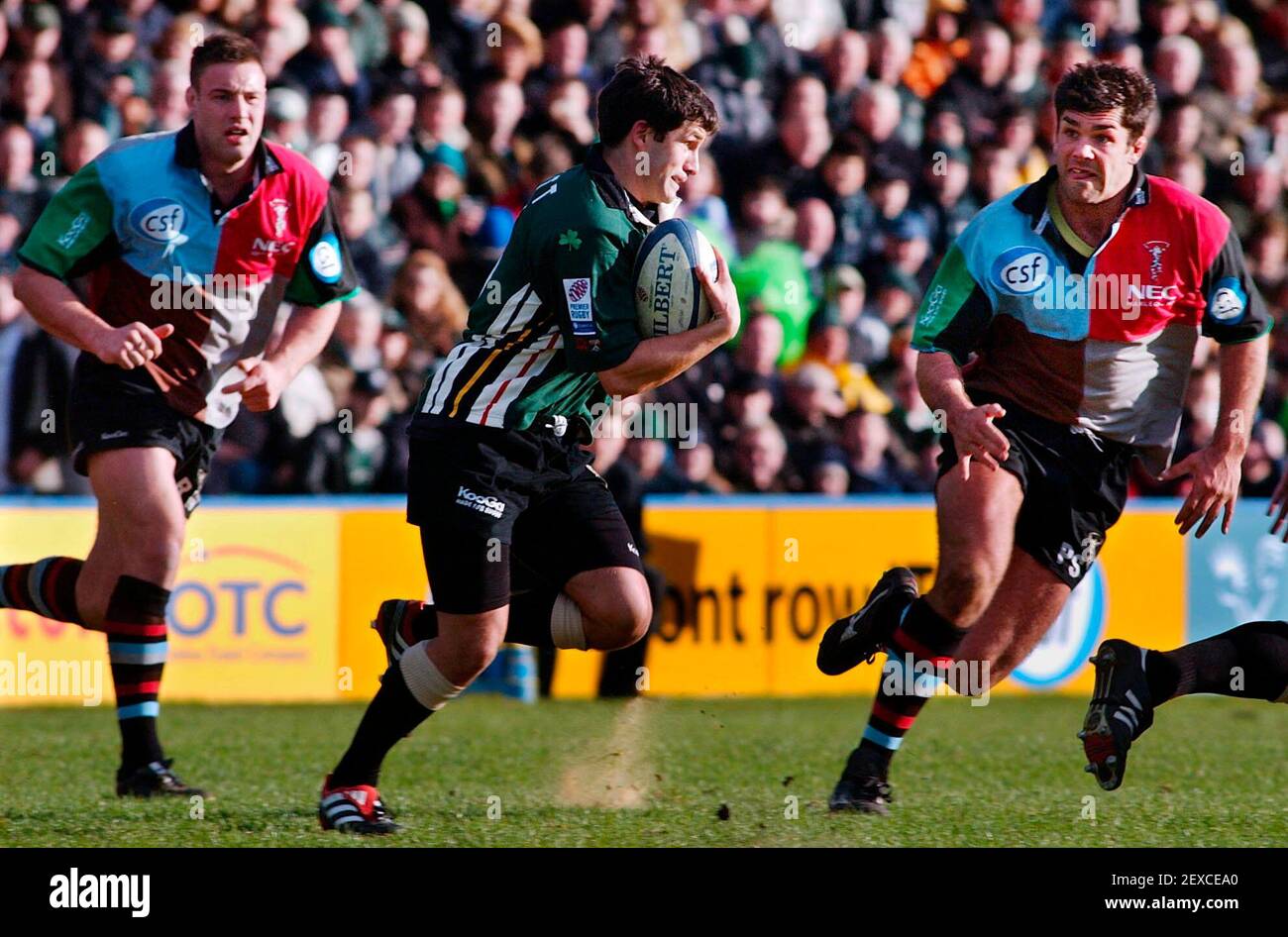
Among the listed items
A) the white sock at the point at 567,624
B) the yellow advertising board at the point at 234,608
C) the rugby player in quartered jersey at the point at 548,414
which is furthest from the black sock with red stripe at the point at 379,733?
the yellow advertising board at the point at 234,608

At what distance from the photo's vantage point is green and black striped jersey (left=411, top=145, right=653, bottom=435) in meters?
5.25

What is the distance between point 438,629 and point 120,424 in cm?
151

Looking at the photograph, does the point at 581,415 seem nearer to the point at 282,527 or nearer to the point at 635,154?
the point at 635,154

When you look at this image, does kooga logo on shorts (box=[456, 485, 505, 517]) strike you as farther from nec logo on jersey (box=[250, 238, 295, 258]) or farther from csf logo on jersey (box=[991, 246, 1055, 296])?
csf logo on jersey (box=[991, 246, 1055, 296])

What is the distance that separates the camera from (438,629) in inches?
218

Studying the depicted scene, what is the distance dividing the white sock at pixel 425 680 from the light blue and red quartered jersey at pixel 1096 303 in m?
1.81

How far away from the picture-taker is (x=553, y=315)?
5438mm

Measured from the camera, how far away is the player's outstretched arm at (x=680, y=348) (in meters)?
5.23

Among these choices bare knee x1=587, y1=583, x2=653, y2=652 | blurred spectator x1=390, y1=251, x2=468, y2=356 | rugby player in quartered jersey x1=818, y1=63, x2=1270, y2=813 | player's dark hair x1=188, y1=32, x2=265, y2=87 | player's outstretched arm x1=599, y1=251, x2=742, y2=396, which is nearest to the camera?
player's outstretched arm x1=599, y1=251, x2=742, y2=396

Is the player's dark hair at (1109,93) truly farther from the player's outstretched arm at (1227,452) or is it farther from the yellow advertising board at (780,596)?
the yellow advertising board at (780,596)

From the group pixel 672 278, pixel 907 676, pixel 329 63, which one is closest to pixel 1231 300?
pixel 907 676

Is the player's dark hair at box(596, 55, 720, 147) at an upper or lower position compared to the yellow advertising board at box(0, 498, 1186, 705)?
upper

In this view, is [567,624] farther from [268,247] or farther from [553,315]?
[268,247]

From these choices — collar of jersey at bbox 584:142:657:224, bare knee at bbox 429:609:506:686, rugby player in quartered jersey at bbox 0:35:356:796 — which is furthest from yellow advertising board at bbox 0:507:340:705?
collar of jersey at bbox 584:142:657:224
